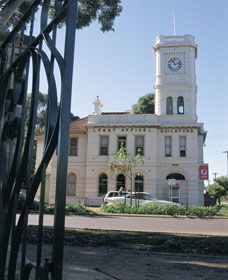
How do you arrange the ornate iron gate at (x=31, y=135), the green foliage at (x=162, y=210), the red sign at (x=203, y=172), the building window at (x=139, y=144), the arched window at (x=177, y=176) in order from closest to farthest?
the ornate iron gate at (x=31, y=135)
the green foliage at (x=162, y=210)
the red sign at (x=203, y=172)
the arched window at (x=177, y=176)
the building window at (x=139, y=144)

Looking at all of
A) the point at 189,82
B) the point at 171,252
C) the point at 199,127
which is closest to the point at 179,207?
the point at 199,127

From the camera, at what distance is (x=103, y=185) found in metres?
34.8

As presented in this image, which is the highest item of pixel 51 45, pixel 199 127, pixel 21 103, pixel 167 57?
pixel 167 57

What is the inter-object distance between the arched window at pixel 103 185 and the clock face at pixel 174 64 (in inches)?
474

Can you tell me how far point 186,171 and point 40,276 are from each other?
3237 centimetres

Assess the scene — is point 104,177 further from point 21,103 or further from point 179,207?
point 21,103

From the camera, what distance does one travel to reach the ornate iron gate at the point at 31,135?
1.88 meters

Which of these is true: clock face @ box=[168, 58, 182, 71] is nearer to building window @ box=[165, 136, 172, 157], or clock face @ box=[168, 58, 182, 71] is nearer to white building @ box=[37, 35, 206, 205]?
white building @ box=[37, 35, 206, 205]

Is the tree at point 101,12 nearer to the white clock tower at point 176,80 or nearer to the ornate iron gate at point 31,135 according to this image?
the ornate iron gate at point 31,135

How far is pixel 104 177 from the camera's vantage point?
35.0 metres

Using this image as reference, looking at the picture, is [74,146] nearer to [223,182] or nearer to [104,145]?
[104,145]

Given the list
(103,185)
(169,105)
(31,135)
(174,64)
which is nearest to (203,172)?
(169,105)

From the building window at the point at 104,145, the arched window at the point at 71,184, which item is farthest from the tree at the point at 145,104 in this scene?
the arched window at the point at 71,184

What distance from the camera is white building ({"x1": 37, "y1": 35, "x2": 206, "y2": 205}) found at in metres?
33.5
